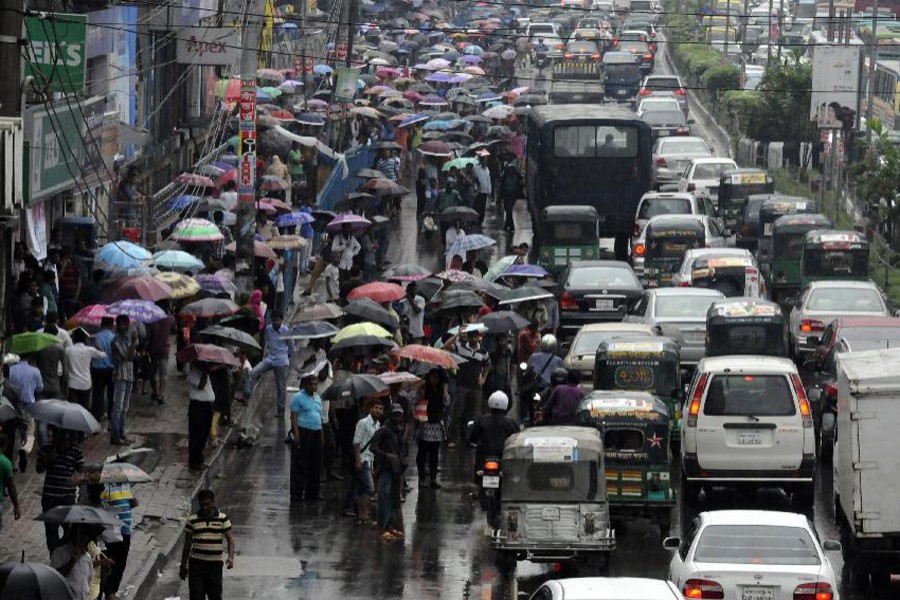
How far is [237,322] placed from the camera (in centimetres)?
2858

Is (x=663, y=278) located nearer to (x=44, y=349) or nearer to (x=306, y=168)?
(x=306, y=168)

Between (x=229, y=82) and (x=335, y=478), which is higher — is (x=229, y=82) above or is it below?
above

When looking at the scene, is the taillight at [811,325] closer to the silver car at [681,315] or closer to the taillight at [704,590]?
the silver car at [681,315]

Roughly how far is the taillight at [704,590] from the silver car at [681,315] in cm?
1244

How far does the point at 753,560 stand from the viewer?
691 inches

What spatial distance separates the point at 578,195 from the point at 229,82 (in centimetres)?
988

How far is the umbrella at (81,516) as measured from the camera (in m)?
16.1

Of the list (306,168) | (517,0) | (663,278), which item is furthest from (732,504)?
(517,0)

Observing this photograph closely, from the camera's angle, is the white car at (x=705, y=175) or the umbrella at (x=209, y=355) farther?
the white car at (x=705, y=175)

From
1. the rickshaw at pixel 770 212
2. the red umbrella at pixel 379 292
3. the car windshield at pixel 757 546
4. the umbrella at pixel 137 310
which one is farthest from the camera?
the rickshaw at pixel 770 212

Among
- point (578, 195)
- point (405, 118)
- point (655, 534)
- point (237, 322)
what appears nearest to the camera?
point (655, 534)

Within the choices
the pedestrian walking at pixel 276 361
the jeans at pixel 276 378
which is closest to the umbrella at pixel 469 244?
the pedestrian walking at pixel 276 361

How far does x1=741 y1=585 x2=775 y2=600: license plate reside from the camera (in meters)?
17.2

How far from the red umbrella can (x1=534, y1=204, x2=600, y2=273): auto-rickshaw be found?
26.7 ft
